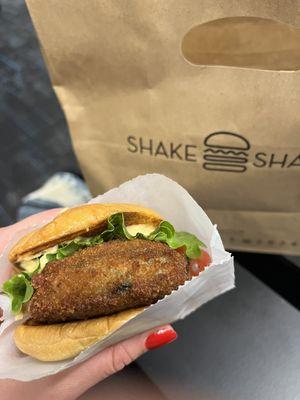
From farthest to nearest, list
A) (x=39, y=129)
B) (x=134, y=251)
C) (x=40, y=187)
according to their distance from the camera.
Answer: (x=39, y=129) → (x=40, y=187) → (x=134, y=251)

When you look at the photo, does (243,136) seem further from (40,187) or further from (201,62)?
(40,187)

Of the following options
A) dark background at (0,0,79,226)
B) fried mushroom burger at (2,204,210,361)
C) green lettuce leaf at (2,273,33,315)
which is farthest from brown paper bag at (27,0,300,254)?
dark background at (0,0,79,226)

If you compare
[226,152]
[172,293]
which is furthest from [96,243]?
[226,152]

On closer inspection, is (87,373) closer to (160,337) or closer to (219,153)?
(160,337)

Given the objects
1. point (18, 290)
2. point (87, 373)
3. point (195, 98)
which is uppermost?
point (195, 98)

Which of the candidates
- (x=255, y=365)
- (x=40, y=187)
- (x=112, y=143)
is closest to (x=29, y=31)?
(x=40, y=187)

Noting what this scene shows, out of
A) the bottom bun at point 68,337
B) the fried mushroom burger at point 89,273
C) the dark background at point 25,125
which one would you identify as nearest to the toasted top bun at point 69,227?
the fried mushroom burger at point 89,273

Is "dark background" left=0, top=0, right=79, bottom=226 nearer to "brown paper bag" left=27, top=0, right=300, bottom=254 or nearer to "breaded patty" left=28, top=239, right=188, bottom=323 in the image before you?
"brown paper bag" left=27, top=0, right=300, bottom=254
